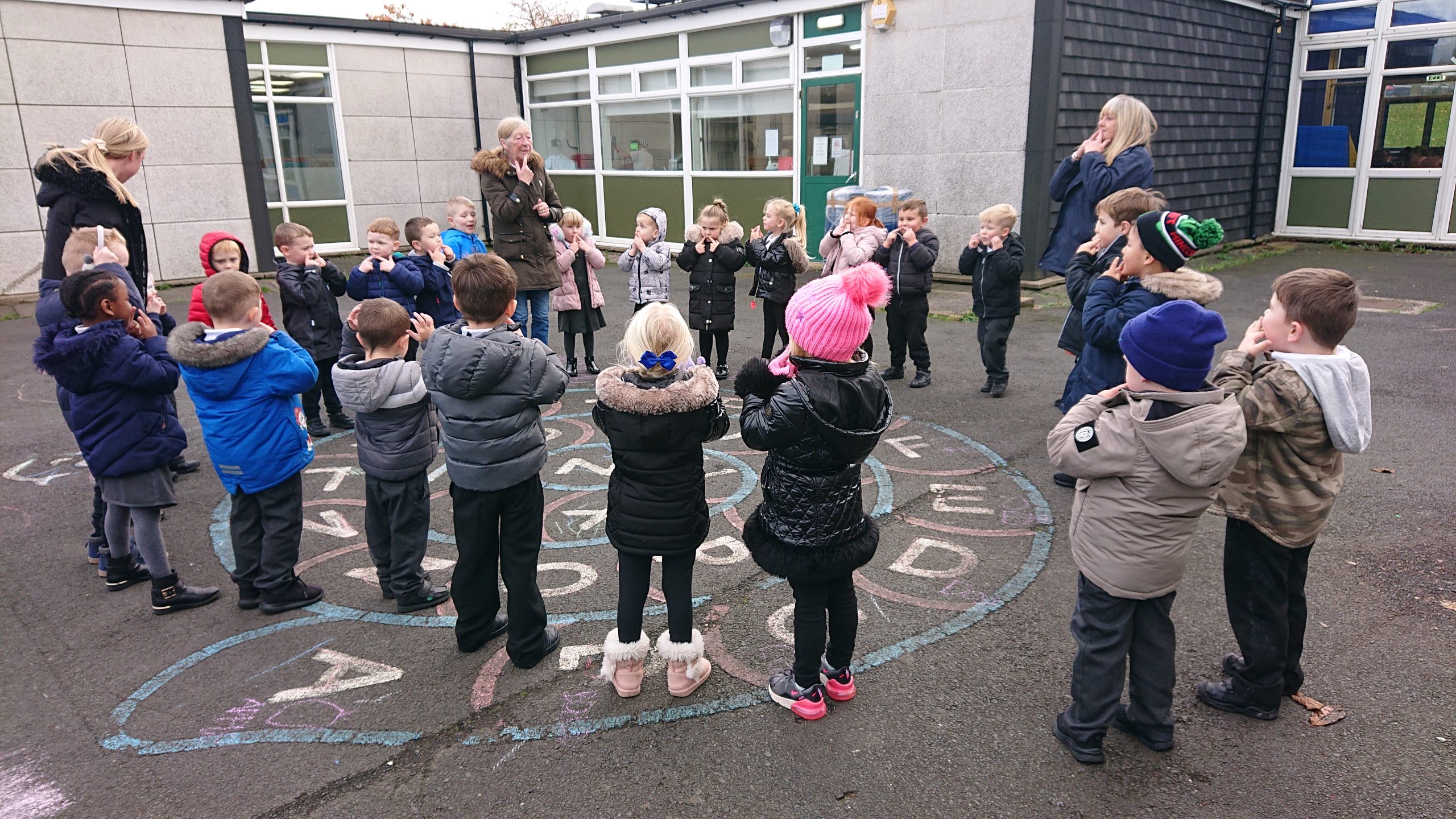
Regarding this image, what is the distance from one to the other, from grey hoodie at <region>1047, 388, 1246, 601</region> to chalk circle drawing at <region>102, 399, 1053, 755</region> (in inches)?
42.9

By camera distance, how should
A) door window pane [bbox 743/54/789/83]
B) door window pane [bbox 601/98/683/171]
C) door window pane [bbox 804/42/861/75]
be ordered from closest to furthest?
door window pane [bbox 804/42/861/75] < door window pane [bbox 743/54/789/83] < door window pane [bbox 601/98/683/171]

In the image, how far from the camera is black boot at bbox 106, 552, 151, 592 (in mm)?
4379

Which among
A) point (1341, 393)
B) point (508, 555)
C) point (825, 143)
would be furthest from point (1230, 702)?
point (825, 143)

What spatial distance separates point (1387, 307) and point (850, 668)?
10228 millimetres

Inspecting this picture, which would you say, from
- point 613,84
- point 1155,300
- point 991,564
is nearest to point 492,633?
point 991,564

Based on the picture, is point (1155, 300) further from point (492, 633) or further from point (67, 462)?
point (67, 462)

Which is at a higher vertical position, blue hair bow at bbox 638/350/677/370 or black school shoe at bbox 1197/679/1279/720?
blue hair bow at bbox 638/350/677/370

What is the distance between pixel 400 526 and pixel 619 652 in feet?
4.49

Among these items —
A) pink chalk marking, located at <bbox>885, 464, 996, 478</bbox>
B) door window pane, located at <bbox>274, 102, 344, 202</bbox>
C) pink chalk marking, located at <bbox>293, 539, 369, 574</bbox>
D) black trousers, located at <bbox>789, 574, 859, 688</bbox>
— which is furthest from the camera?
door window pane, located at <bbox>274, 102, 344, 202</bbox>

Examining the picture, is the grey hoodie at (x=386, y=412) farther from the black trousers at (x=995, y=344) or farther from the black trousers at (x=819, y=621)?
the black trousers at (x=995, y=344)

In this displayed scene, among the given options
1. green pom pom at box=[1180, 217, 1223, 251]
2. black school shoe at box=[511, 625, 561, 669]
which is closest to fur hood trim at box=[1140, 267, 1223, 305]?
green pom pom at box=[1180, 217, 1223, 251]

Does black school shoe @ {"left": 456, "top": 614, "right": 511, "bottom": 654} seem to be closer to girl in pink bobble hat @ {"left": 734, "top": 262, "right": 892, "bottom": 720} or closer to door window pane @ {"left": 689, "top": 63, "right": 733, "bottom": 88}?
girl in pink bobble hat @ {"left": 734, "top": 262, "right": 892, "bottom": 720}

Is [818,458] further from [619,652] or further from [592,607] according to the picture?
[592,607]

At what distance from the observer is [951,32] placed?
11.9 m
